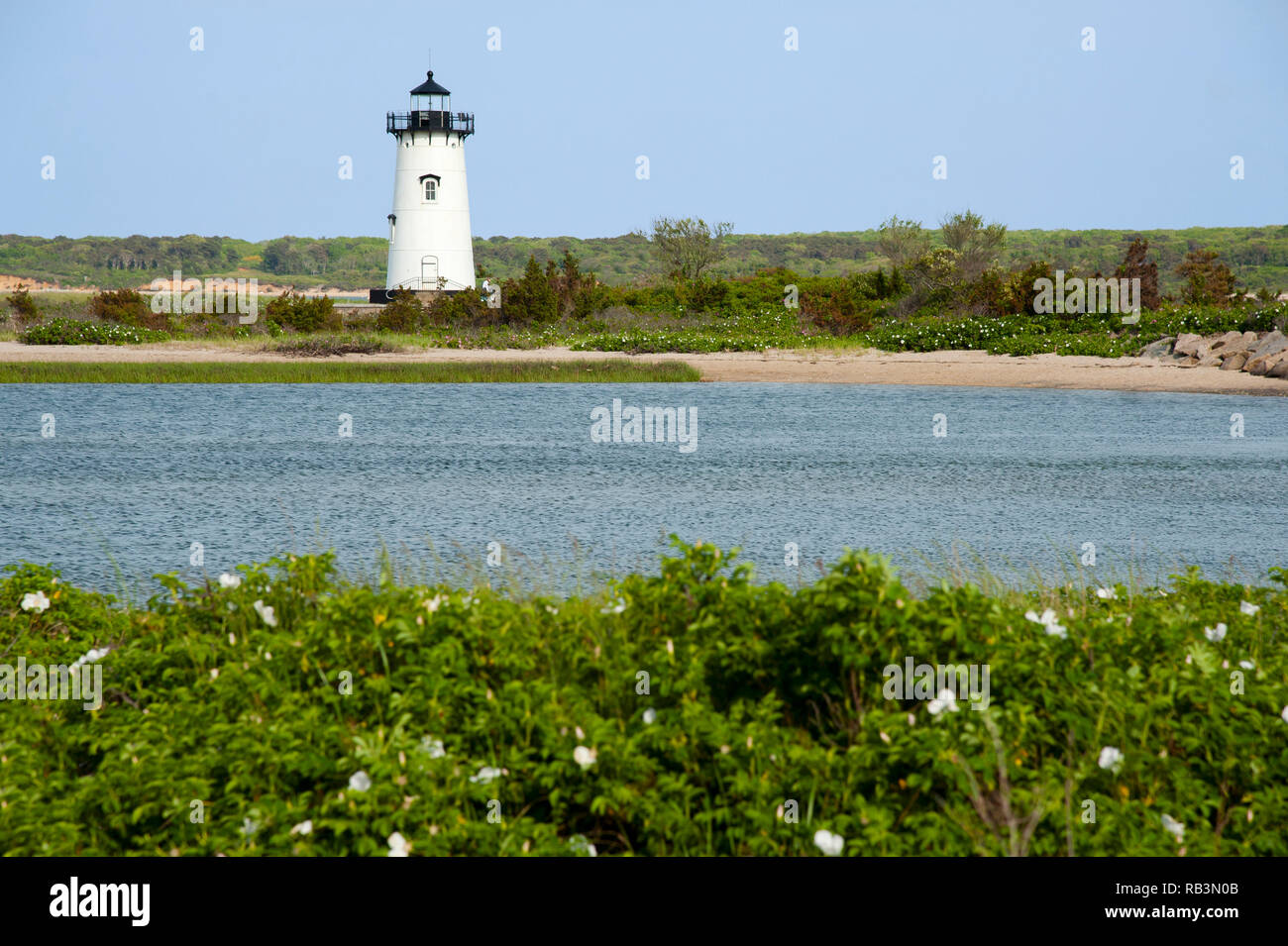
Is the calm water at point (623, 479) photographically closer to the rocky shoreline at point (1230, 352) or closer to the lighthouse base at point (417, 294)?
the rocky shoreline at point (1230, 352)

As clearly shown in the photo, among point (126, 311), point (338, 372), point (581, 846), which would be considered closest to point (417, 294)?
point (126, 311)

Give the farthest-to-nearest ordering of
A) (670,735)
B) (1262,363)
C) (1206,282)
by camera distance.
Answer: (1206,282) < (1262,363) < (670,735)

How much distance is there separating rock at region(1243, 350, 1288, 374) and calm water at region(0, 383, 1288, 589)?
3.57 meters

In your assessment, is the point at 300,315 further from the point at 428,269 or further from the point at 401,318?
the point at 428,269

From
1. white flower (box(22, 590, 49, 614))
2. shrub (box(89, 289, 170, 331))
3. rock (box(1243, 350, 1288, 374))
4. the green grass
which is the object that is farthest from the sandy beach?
white flower (box(22, 590, 49, 614))

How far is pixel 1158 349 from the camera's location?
43.8 m

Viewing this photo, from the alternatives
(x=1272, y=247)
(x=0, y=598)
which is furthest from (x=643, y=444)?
(x=1272, y=247)

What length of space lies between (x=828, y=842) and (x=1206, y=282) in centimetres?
6252

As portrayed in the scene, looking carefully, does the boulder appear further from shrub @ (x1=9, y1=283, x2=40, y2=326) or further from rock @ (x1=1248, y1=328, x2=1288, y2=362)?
shrub @ (x1=9, y1=283, x2=40, y2=326)

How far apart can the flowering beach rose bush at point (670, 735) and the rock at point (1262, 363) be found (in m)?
37.4

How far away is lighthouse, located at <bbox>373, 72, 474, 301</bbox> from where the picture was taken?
6316cm

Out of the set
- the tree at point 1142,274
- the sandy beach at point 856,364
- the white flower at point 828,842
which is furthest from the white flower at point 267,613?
the tree at point 1142,274

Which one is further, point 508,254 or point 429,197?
point 508,254

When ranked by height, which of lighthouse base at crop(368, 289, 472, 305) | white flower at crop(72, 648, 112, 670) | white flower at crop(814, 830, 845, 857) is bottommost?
white flower at crop(814, 830, 845, 857)
